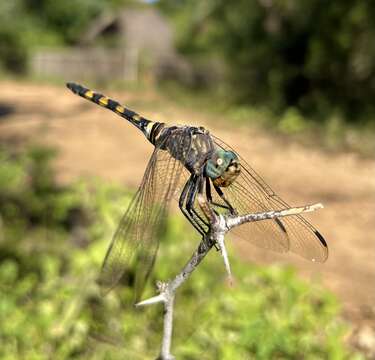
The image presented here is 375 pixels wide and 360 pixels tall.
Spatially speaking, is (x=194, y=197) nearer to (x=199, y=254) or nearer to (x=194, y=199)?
(x=194, y=199)

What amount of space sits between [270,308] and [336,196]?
329cm

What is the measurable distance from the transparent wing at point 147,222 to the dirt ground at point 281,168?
1.72m

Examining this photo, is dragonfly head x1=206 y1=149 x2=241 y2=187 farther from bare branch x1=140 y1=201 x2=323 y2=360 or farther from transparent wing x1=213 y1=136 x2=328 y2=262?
bare branch x1=140 y1=201 x2=323 y2=360

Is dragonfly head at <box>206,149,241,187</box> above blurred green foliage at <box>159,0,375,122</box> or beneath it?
beneath

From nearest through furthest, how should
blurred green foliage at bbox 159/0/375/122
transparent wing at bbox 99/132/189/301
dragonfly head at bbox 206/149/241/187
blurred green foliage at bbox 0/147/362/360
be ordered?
dragonfly head at bbox 206/149/241/187
transparent wing at bbox 99/132/189/301
blurred green foliage at bbox 0/147/362/360
blurred green foliage at bbox 159/0/375/122

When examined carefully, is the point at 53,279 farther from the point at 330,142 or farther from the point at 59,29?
the point at 59,29

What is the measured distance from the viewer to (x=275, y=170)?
630cm

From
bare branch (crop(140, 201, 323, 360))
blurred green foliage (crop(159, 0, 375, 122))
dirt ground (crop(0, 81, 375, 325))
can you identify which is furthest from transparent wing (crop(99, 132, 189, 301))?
blurred green foliage (crop(159, 0, 375, 122))

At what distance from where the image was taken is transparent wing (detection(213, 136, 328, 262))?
1.13 meters

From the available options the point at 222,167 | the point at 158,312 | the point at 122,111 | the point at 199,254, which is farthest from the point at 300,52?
the point at 199,254

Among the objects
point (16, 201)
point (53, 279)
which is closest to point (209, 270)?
point (53, 279)

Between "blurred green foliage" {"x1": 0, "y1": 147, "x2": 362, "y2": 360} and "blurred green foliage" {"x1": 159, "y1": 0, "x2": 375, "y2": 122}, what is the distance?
277 inches

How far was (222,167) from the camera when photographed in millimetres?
1088

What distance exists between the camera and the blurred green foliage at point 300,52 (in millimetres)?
8695
